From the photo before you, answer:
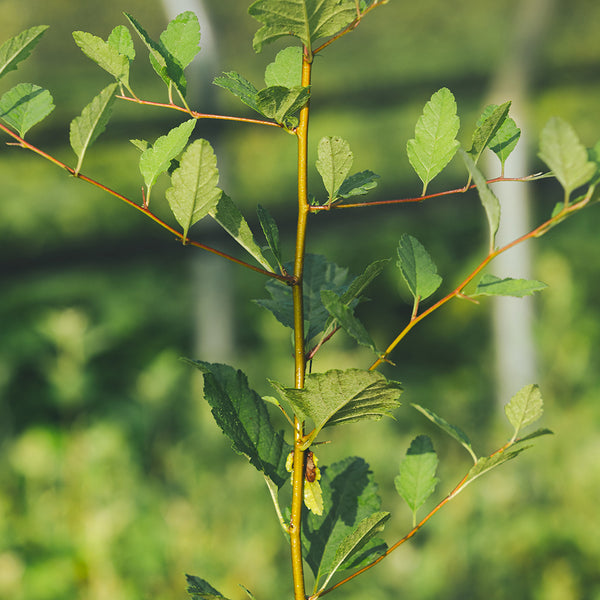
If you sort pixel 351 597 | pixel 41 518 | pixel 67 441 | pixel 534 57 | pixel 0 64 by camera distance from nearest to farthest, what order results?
pixel 0 64 < pixel 351 597 < pixel 41 518 < pixel 67 441 < pixel 534 57

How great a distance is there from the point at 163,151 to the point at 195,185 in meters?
0.02

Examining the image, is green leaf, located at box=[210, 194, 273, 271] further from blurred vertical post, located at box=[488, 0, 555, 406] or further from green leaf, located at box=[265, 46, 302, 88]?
blurred vertical post, located at box=[488, 0, 555, 406]

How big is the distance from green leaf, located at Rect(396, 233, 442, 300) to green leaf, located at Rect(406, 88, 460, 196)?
0.9 inches

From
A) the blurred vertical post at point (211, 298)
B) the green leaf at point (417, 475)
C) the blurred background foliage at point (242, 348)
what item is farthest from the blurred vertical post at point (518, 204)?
the green leaf at point (417, 475)

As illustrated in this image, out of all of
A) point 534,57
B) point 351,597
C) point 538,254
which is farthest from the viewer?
point 538,254

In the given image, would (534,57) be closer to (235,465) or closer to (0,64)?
(235,465)

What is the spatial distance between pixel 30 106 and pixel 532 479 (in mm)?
1088

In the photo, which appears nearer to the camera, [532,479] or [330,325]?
[330,325]

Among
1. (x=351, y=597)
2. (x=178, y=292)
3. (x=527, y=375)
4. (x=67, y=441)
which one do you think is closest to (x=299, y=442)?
(x=351, y=597)

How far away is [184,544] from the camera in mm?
888

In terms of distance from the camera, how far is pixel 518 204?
1.26 m

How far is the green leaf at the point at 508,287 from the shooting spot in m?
0.22

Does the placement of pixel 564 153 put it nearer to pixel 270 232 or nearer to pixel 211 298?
pixel 270 232

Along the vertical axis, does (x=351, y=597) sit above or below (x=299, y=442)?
below
